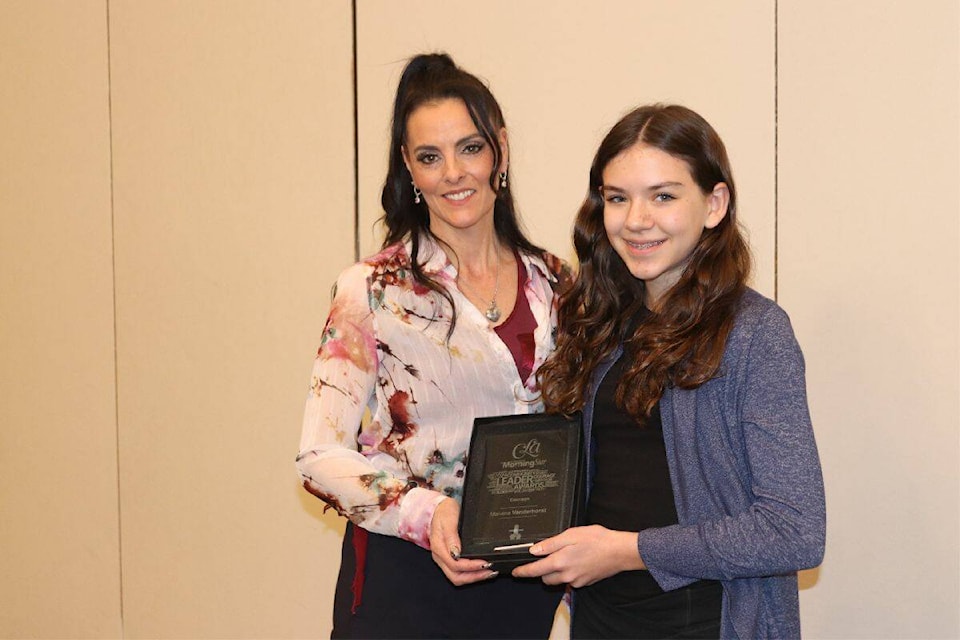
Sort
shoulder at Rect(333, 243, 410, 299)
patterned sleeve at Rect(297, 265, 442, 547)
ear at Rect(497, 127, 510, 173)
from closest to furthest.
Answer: patterned sleeve at Rect(297, 265, 442, 547) → shoulder at Rect(333, 243, 410, 299) → ear at Rect(497, 127, 510, 173)

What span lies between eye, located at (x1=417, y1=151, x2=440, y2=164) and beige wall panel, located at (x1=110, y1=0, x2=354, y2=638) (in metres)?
1.22

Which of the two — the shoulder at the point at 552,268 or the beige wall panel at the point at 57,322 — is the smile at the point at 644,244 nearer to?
the shoulder at the point at 552,268

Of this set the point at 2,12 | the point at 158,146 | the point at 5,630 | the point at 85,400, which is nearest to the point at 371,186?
the point at 158,146

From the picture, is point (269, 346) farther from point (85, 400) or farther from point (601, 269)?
point (601, 269)

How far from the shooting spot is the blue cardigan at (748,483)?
5.90ft

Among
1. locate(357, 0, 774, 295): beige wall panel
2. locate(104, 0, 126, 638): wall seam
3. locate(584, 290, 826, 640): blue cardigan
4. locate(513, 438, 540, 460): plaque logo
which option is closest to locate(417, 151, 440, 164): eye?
locate(513, 438, 540, 460): plaque logo

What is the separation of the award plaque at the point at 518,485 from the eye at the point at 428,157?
1.85ft

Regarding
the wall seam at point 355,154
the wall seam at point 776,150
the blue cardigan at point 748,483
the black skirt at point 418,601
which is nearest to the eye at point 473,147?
the blue cardigan at point 748,483

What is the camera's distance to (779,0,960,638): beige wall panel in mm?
2820

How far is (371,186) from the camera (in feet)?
11.5

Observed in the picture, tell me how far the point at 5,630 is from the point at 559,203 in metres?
2.79

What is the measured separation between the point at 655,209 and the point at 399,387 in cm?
66

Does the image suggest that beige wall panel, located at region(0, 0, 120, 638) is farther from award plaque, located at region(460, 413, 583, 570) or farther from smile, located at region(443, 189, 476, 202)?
award plaque, located at region(460, 413, 583, 570)

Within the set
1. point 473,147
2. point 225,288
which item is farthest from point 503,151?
point 225,288
